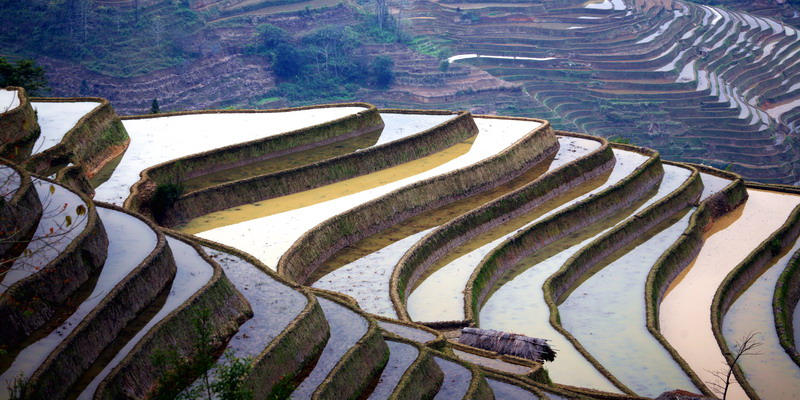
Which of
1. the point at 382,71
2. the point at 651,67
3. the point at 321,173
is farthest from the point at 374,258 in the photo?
the point at 651,67

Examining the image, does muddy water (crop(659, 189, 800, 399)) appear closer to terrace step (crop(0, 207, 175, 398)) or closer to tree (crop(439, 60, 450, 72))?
A: terrace step (crop(0, 207, 175, 398))

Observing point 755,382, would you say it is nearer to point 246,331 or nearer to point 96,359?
point 246,331

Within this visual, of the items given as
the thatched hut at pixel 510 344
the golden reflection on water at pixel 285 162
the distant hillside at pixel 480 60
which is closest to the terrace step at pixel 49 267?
the thatched hut at pixel 510 344

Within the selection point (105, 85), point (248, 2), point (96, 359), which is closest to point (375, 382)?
point (96, 359)

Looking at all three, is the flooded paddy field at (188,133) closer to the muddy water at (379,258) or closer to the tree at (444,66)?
the muddy water at (379,258)

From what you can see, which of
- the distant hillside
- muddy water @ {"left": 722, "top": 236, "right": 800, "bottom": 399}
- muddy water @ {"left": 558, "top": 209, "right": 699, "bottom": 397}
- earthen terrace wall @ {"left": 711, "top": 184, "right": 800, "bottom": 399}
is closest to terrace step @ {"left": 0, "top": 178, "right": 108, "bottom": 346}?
muddy water @ {"left": 558, "top": 209, "right": 699, "bottom": 397}

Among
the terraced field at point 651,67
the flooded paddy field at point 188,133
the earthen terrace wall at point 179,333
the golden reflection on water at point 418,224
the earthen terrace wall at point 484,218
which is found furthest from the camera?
the terraced field at point 651,67

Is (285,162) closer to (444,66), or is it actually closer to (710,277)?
(710,277)
